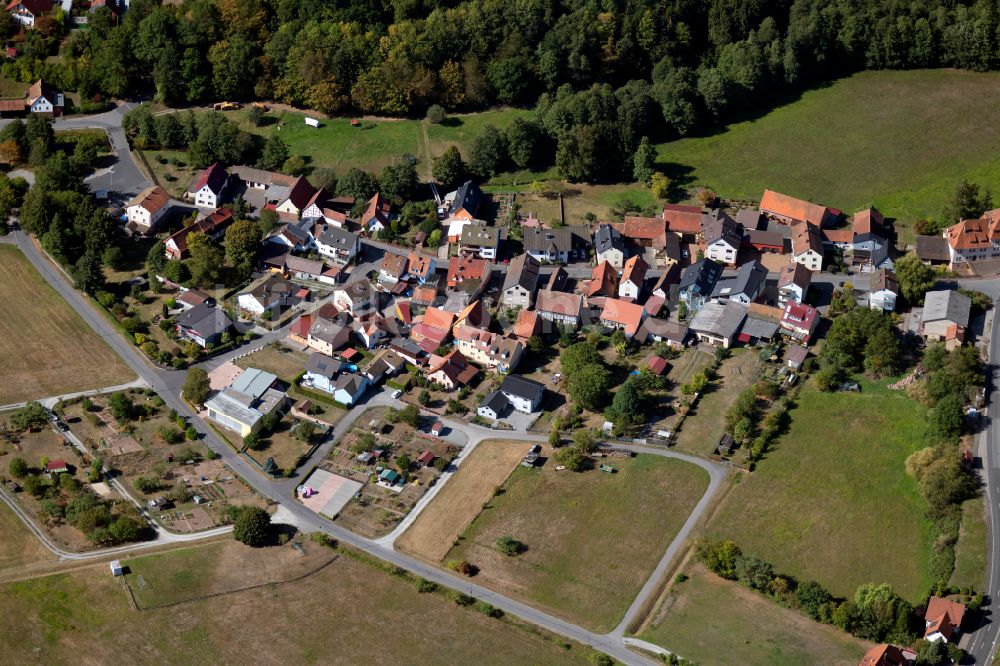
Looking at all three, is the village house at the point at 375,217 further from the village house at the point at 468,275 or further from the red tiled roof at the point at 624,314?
the red tiled roof at the point at 624,314

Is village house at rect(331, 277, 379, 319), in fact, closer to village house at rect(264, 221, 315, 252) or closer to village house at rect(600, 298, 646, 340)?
village house at rect(264, 221, 315, 252)

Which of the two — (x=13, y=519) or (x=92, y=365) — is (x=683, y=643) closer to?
(x=13, y=519)

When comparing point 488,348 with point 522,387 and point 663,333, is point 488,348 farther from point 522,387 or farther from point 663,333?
point 663,333

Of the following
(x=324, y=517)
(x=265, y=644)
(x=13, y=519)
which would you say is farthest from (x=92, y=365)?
(x=265, y=644)

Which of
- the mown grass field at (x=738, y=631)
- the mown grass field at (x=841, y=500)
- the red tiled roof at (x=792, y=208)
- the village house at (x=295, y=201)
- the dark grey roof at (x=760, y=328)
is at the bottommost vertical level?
A: the mown grass field at (x=738, y=631)

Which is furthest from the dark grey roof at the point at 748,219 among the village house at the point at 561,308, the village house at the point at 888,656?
the village house at the point at 888,656

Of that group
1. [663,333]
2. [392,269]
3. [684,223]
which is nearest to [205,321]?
[392,269]

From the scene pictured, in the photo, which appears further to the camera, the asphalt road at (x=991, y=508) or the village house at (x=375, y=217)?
the village house at (x=375, y=217)
